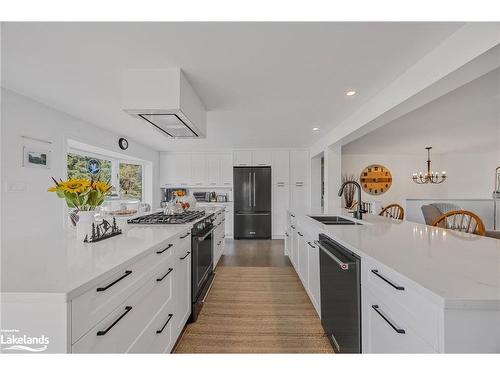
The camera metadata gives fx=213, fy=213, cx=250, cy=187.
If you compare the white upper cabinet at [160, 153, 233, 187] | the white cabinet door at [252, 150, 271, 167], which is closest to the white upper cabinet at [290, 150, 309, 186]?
the white cabinet door at [252, 150, 271, 167]

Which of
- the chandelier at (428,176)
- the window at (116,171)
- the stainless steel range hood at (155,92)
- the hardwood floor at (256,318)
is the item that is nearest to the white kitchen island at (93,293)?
the hardwood floor at (256,318)

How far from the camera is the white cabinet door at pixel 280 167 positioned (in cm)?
545

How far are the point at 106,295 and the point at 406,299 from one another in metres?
1.19

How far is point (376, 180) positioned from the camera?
22.0ft

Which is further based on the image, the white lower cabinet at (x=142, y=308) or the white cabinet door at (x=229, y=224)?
the white cabinet door at (x=229, y=224)

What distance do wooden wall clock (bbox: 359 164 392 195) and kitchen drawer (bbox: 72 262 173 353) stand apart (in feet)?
22.3

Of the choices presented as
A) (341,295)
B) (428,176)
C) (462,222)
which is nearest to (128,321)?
(341,295)

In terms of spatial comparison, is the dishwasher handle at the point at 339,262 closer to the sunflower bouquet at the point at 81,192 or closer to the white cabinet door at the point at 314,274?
the white cabinet door at the point at 314,274

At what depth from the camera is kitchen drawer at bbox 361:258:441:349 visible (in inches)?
28.1

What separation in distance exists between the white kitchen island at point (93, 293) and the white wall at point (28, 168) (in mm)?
1233
